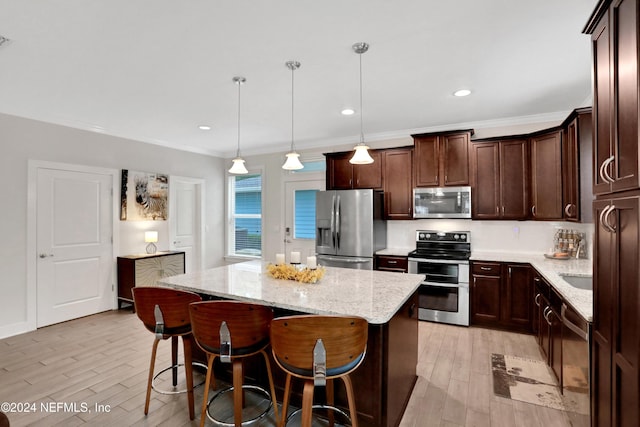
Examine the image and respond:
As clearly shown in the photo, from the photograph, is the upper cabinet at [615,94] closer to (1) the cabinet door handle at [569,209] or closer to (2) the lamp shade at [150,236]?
(1) the cabinet door handle at [569,209]

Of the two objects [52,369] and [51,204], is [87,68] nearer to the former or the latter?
[51,204]

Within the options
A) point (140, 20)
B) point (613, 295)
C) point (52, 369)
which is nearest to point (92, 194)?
point (52, 369)

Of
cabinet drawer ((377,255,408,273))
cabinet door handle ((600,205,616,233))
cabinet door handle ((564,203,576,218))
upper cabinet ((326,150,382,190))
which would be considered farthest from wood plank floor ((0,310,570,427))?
upper cabinet ((326,150,382,190))

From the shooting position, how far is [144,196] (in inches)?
197

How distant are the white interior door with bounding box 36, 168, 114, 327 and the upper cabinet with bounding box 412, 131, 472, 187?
4.38 meters

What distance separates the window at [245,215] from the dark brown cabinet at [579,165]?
184 inches

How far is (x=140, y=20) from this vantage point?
2033mm

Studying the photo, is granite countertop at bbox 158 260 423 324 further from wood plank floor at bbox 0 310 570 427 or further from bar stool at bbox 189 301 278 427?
wood plank floor at bbox 0 310 570 427

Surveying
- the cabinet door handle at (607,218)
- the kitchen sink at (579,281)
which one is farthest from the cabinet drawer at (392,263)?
the cabinet door handle at (607,218)

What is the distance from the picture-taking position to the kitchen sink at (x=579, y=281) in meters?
2.68

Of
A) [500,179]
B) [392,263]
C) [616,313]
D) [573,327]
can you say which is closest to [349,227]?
[392,263]

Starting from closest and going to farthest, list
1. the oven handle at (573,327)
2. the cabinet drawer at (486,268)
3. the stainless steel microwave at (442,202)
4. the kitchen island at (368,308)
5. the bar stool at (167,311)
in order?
the oven handle at (573,327), the kitchen island at (368,308), the bar stool at (167,311), the cabinet drawer at (486,268), the stainless steel microwave at (442,202)

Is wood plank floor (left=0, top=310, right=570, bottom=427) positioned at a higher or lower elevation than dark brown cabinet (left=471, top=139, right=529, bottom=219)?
lower

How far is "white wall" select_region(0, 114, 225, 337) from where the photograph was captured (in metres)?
3.65
